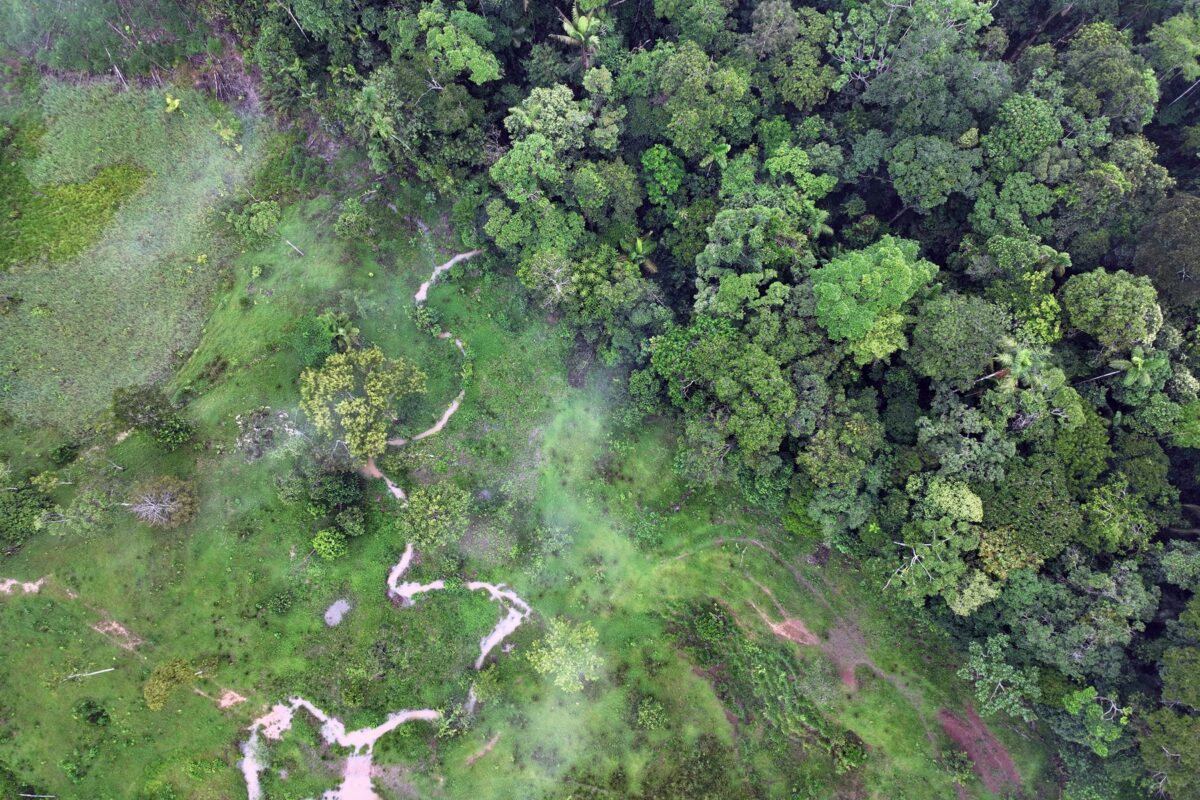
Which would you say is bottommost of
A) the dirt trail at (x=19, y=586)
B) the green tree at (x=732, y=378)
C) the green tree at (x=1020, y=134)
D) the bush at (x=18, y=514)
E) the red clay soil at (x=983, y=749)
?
the dirt trail at (x=19, y=586)

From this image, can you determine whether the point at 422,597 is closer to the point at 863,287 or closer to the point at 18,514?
the point at 18,514

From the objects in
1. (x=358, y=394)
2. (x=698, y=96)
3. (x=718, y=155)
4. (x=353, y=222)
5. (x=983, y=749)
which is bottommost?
(x=983, y=749)

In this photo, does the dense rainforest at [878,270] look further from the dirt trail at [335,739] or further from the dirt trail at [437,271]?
the dirt trail at [335,739]

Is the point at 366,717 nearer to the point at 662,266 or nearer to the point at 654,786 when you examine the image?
the point at 654,786

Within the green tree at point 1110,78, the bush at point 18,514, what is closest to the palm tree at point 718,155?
the green tree at point 1110,78

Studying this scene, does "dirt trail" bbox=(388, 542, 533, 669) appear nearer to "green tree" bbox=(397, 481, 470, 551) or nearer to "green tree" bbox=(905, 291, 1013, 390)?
"green tree" bbox=(397, 481, 470, 551)

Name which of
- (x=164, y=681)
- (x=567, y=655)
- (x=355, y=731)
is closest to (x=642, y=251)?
(x=567, y=655)

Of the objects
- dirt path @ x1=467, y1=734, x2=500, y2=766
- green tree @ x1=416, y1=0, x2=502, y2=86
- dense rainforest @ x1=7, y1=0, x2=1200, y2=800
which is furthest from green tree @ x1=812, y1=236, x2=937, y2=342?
dirt path @ x1=467, y1=734, x2=500, y2=766
